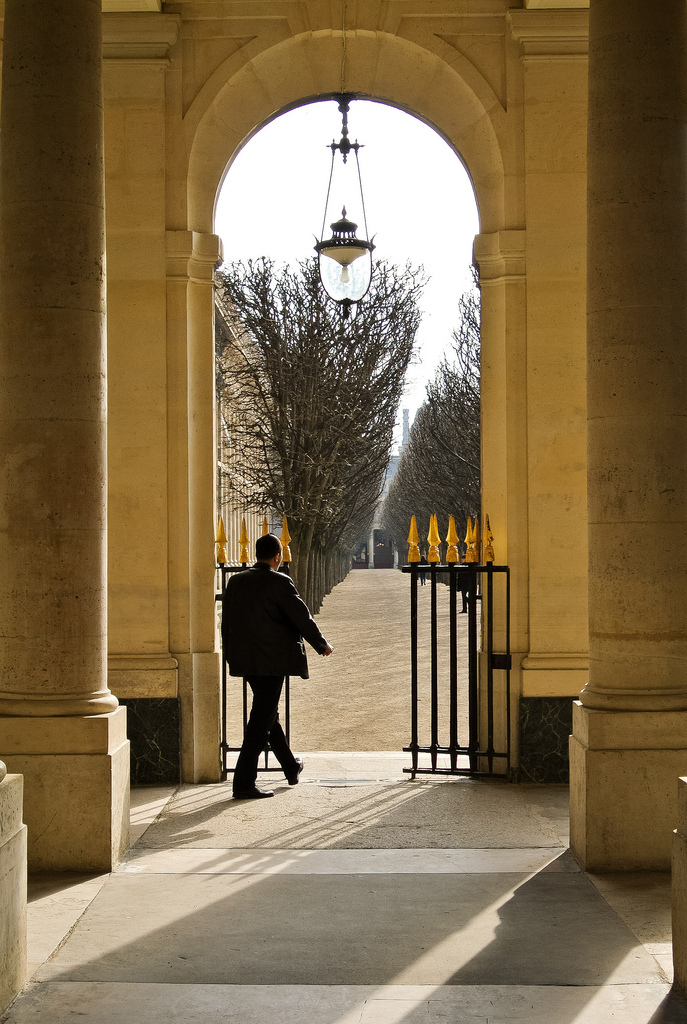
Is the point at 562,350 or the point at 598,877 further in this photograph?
the point at 562,350

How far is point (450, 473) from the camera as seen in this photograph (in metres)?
36.7

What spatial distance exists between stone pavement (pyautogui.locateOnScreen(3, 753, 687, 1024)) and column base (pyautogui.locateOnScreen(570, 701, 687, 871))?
174 mm

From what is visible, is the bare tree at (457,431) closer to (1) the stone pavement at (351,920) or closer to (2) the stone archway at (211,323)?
(2) the stone archway at (211,323)

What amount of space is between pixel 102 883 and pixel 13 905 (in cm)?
160

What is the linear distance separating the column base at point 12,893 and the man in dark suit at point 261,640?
11.1 feet

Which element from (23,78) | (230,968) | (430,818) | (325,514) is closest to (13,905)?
(230,968)

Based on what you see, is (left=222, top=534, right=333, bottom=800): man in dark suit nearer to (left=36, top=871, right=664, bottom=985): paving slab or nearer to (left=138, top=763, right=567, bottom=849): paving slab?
(left=138, top=763, right=567, bottom=849): paving slab

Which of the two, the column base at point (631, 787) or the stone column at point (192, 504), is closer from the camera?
the column base at point (631, 787)

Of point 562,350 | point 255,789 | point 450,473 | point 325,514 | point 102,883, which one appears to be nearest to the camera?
point 102,883

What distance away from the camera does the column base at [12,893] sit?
387 centimetres

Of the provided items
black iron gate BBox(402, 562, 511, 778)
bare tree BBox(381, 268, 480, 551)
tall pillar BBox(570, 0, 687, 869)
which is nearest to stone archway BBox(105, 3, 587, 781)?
black iron gate BBox(402, 562, 511, 778)

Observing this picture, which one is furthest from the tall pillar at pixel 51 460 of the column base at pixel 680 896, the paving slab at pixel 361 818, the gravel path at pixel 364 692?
the gravel path at pixel 364 692

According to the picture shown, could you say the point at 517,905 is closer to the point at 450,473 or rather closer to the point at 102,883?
the point at 102,883

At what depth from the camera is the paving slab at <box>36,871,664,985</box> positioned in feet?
13.9
